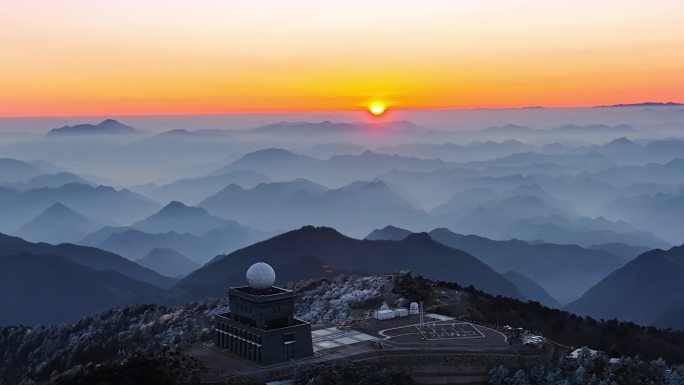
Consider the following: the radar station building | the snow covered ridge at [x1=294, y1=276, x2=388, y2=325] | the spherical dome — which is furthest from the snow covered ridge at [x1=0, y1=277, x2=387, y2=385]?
the spherical dome

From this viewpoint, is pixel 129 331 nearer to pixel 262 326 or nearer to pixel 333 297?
pixel 333 297

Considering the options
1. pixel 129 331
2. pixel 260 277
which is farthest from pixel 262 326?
pixel 129 331

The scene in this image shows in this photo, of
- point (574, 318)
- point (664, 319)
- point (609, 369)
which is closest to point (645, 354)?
→ point (574, 318)

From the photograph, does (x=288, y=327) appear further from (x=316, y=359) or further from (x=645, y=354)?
(x=645, y=354)

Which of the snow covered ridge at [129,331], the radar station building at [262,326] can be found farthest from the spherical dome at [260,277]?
the snow covered ridge at [129,331]

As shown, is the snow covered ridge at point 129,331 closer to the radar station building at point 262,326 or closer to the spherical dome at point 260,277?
the radar station building at point 262,326
